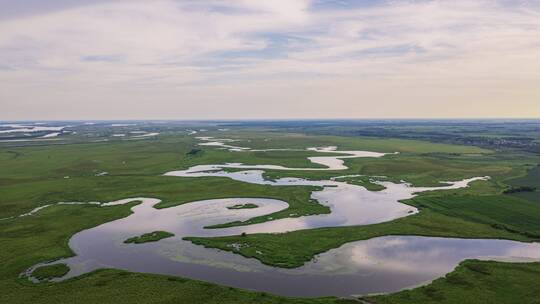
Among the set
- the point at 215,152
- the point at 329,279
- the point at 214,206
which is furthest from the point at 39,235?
the point at 215,152

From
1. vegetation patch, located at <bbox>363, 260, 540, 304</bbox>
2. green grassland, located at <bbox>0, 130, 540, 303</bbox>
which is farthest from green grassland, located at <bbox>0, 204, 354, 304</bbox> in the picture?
vegetation patch, located at <bbox>363, 260, 540, 304</bbox>

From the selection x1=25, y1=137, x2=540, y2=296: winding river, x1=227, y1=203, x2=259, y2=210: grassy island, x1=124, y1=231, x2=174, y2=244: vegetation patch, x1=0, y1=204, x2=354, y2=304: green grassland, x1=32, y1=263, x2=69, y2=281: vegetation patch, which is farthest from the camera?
x1=227, y1=203, x2=259, y2=210: grassy island

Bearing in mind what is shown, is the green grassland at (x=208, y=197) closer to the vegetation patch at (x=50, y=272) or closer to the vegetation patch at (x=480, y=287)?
the vegetation patch at (x=480, y=287)

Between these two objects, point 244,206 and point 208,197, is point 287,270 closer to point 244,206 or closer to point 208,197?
point 244,206

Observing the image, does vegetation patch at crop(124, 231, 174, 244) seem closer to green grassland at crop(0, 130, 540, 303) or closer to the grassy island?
green grassland at crop(0, 130, 540, 303)

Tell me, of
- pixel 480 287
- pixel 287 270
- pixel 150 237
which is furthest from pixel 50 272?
pixel 480 287

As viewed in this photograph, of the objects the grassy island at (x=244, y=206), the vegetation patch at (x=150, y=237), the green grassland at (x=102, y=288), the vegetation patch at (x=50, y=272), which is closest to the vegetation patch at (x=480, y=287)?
the green grassland at (x=102, y=288)
